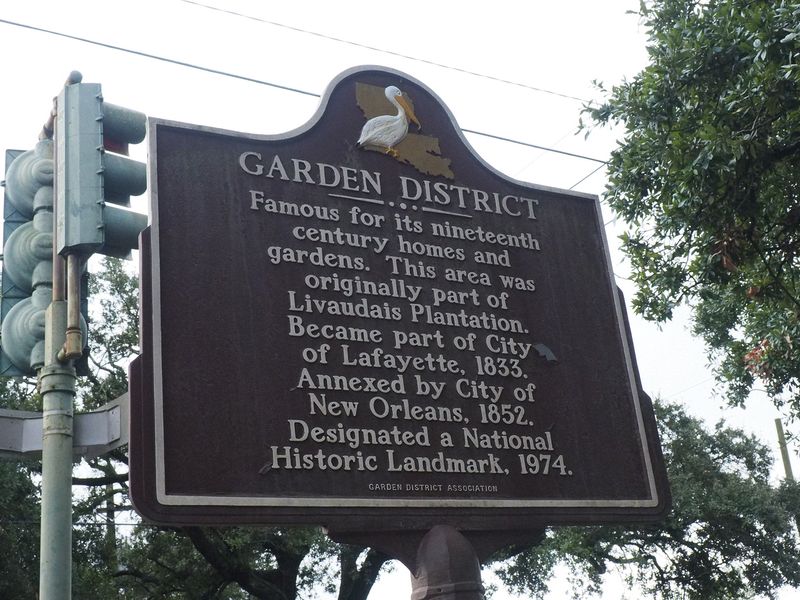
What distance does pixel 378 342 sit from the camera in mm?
6293

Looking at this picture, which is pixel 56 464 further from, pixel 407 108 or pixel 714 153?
pixel 714 153

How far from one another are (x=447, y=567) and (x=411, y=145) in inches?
121

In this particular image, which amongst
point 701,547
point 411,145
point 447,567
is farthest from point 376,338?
point 701,547

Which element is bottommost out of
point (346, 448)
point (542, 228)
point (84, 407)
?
point (346, 448)

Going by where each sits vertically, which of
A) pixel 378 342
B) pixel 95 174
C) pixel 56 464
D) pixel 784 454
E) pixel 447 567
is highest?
pixel 784 454

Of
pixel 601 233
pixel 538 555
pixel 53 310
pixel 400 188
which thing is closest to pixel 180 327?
pixel 53 310

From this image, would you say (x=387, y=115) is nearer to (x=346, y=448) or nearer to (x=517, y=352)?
(x=517, y=352)

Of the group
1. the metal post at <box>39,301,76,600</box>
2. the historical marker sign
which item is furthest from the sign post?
the metal post at <box>39,301,76,600</box>

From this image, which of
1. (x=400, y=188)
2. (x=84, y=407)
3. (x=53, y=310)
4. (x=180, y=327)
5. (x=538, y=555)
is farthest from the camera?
(x=538, y=555)

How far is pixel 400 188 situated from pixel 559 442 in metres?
2.12

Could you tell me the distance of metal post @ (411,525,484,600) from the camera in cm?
597

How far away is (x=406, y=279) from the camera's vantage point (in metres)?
6.68

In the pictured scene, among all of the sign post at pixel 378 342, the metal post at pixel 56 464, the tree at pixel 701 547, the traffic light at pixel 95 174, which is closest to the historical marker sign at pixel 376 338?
the sign post at pixel 378 342

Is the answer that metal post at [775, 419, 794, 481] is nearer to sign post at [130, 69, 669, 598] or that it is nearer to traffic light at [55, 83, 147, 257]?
sign post at [130, 69, 669, 598]
